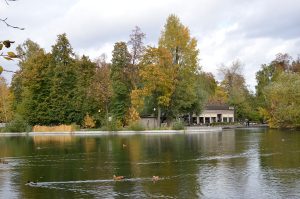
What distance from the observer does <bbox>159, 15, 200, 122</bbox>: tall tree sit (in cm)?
5811

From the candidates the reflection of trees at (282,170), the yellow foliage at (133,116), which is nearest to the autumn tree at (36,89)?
the yellow foliage at (133,116)

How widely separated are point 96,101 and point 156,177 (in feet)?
149

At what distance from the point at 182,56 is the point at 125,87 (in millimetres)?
9352

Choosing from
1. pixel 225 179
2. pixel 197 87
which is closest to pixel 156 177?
pixel 225 179

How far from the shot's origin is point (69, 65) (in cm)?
6538

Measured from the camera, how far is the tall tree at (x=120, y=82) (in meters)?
60.4

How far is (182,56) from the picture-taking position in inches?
2323

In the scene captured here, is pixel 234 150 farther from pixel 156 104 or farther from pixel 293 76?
pixel 293 76

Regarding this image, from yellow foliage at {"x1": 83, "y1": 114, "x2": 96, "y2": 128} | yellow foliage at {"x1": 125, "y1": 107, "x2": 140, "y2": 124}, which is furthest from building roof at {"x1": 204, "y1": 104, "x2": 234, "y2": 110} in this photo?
yellow foliage at {"x1": 83, "y1": 114, "x2": 96, "y2": 128}

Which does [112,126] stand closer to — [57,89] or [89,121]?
[89,121]

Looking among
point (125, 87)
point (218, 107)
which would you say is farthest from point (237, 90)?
point (125, 87)

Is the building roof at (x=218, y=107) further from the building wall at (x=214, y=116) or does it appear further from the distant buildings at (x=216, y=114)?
the building wall at (x=214, y=116)

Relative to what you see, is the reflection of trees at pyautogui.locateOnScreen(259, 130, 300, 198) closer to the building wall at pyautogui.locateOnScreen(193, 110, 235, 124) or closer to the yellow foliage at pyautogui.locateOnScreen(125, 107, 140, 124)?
the yellow foliage at pyautogui.locateOnScreen(125, 107, 140, 124)

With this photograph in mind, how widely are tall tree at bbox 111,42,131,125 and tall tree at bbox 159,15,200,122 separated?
628 centimetres
